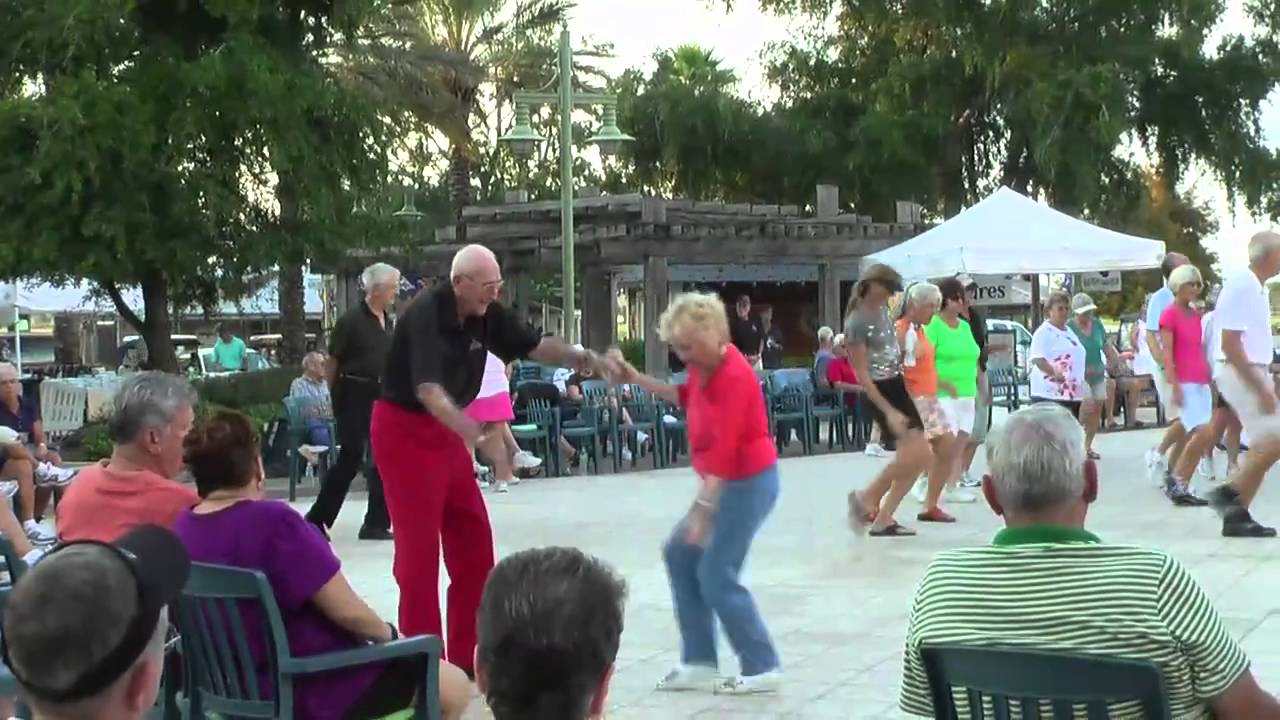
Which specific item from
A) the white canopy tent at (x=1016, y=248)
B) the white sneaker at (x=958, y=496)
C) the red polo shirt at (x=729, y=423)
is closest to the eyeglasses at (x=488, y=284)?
the red polo shirt at (x=729, y=423)

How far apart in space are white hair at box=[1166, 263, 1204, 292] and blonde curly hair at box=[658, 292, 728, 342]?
6432mm

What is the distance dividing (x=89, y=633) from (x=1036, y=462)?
7.15ft

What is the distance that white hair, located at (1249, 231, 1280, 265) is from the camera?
9688 millimetres


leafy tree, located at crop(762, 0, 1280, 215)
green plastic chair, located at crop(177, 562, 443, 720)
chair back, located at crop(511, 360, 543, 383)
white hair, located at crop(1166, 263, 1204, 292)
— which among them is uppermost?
leafy tree, located at crop(762, 0, 1280, 215)

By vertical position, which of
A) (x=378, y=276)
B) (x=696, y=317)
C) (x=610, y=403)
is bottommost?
(x=610, y=403)

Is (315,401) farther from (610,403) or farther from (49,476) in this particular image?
(610,403)

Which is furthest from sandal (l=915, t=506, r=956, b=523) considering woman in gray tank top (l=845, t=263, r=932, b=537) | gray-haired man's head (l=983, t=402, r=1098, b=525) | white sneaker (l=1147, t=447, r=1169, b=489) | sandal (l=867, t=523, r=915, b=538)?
gray-haired man's head (l=983, t=402, r=1098, b=525)

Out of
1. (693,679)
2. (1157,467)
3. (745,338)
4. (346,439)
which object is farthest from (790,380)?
(693,679)

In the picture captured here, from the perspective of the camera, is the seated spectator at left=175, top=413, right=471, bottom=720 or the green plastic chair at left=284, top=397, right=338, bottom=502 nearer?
the seated spectator at left=175, top=413, right=471, bottom=720

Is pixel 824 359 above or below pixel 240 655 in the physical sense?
above

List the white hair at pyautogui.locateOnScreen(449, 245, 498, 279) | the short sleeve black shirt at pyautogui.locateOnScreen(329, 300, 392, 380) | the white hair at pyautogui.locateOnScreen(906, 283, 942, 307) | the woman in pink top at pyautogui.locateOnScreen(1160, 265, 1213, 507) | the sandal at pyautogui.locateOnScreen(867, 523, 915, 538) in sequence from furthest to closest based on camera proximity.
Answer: the woman in pink top at pyautogui.locateOnScreen(1160, 265, 1213, 507), the white hair at pyautogui.locateOnScreen(906, 283, 942, 307), the sandal at pyautogui.locateOnScreen(867, 523, 915, 538), the short sleeve black shirt at pyautogui.locateOnScreen(329, 300, 392, 380), the white hair at pyautogui.locateOnScreen(449, 245, 498, 279)

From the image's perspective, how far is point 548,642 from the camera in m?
2.49

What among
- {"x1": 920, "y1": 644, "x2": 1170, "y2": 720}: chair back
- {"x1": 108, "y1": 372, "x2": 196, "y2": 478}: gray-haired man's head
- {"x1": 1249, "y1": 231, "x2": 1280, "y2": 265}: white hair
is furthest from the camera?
{"x1": 1249, "y1": 231, "x2": 1280, "y2": 265}: white hair

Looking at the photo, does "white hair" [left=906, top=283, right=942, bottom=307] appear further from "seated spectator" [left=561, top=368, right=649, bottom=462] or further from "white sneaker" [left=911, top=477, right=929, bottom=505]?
"seated spectator" [left=561, top=368, right=649, bottom=462]
